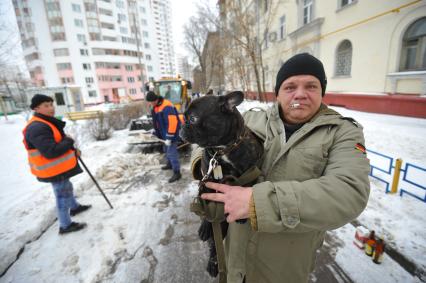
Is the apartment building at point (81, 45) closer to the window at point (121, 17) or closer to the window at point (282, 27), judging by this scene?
the window at point (121, 17)

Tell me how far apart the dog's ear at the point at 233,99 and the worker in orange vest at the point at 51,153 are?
10.00ft

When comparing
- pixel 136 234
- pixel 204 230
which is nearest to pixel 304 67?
pixel 204 230

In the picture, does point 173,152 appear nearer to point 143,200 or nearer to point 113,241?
point 143,200

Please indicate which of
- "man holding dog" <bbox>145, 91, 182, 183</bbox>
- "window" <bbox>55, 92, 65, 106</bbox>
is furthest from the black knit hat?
"window" <bbox>55, 92, 65, 106</bbox>

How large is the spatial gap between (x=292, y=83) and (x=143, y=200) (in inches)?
158

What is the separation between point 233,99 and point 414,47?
10.3 m

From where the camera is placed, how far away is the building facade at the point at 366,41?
729 cm

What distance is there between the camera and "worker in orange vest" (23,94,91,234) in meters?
2.92

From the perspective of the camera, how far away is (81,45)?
4434cm

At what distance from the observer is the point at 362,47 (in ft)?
30.6

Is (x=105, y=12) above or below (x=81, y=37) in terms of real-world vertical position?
above

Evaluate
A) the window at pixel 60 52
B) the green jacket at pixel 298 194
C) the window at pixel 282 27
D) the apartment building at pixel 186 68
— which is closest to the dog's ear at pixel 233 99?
the green jacket at pixel 298 194

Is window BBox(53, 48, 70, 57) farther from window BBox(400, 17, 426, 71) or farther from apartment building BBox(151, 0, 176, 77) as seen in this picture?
apartment building BBox(151, 0, 176, 77)

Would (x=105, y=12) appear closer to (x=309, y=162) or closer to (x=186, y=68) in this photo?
(x=186, y=68)
